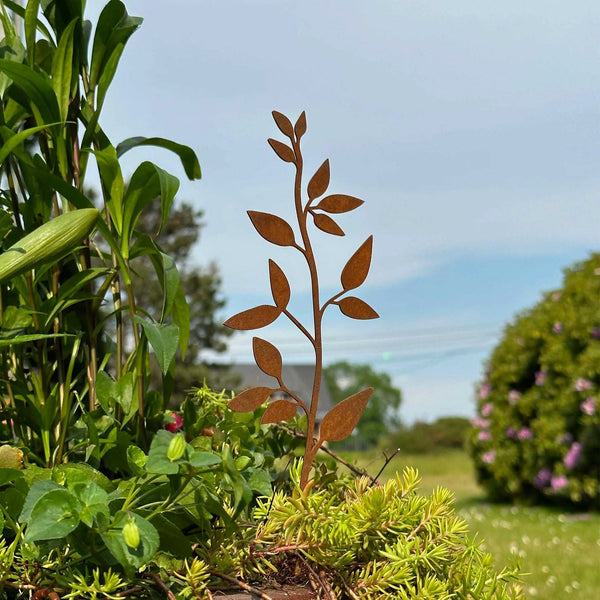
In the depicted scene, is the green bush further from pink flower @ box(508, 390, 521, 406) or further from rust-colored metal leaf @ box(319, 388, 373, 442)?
rust-colored metal leaf @ box(319, 388, 373, 442)

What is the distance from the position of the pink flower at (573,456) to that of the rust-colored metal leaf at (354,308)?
18.8 feet

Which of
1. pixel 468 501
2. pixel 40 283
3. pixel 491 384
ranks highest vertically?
pixel 40 283

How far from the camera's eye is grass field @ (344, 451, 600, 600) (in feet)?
11.6

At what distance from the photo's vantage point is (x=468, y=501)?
744 cm

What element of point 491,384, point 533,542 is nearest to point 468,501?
point 491,384

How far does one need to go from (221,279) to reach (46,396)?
1541 cm

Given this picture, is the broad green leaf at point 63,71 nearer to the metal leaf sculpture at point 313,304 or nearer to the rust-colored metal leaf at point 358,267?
the metal leaf sculpture at point 313,304

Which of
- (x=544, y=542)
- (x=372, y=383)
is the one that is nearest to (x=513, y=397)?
(x=544, y=542)

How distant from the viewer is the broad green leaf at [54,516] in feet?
1.97

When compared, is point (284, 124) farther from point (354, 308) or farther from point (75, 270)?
point (75, 270)

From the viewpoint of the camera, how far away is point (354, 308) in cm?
92

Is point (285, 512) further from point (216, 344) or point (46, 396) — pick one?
point (216, 344)

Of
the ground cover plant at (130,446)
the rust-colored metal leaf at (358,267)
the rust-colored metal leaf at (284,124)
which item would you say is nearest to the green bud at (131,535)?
the ground cover plant at (130,446)

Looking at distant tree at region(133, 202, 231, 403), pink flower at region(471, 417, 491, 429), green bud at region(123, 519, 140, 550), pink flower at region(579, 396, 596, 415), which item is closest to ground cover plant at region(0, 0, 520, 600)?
green bud at region(123, 519, 140, 550)
